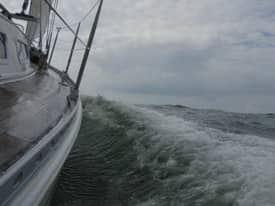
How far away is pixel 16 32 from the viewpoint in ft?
21.6

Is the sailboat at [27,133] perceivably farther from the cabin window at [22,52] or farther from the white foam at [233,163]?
the white foam at [233,163]

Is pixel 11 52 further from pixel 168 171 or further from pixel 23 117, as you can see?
pixel 168 171

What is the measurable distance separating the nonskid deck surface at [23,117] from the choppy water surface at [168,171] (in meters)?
1.32

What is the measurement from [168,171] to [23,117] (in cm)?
254

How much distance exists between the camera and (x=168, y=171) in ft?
16.9

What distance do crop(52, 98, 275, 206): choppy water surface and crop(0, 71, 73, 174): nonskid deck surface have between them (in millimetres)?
1319

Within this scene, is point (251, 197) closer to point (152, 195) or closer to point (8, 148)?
point (152, 195)

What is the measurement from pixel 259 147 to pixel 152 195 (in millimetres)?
2996

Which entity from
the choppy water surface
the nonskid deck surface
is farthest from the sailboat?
the choppy water surface

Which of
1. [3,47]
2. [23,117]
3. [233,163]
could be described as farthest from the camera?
[3,47]

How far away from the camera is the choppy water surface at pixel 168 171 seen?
4176 mm

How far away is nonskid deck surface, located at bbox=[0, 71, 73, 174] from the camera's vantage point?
2336mm

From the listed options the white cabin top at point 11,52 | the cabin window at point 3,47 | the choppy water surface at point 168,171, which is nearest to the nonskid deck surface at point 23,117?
the white cabin top at point 11,52

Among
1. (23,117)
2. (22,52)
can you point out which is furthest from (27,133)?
(22,52)
